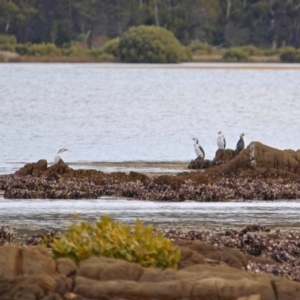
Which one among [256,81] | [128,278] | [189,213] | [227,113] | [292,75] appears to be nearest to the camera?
[128,278]

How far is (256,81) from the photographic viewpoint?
112 m

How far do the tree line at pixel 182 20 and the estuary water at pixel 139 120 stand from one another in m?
3.62

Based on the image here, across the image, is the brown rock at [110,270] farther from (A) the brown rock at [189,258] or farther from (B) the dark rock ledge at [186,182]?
(B) the dark rock ledge at [186,182]

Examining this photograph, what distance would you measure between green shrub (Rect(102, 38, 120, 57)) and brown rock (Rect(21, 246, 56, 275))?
111702 millimetres

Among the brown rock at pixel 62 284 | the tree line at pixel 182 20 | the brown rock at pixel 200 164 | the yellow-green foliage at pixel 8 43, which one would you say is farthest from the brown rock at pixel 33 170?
the tree line at pixel 182 20

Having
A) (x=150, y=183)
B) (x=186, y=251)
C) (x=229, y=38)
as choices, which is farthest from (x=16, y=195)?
(x=229, y=38)

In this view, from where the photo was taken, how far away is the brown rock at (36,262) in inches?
425

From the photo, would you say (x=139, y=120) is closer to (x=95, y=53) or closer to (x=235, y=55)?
(x=95, y=53)

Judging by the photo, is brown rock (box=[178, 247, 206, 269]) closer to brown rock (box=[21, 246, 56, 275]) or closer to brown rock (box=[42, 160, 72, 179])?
brown rock (box=[21, 246, 56, 275])

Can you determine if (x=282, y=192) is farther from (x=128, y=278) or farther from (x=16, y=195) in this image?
(x=128, y=278)

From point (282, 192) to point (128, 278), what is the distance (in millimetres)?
12645

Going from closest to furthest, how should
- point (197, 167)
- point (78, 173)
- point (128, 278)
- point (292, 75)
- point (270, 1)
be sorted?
1. point (128, 278)
2. point (78, 173)
3. point (197, 167)
4. point (292, 75)
5. point (270, 1)

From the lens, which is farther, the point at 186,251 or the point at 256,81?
the point at 256,81

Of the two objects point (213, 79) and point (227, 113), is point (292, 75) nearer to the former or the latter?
point (213, 79)
